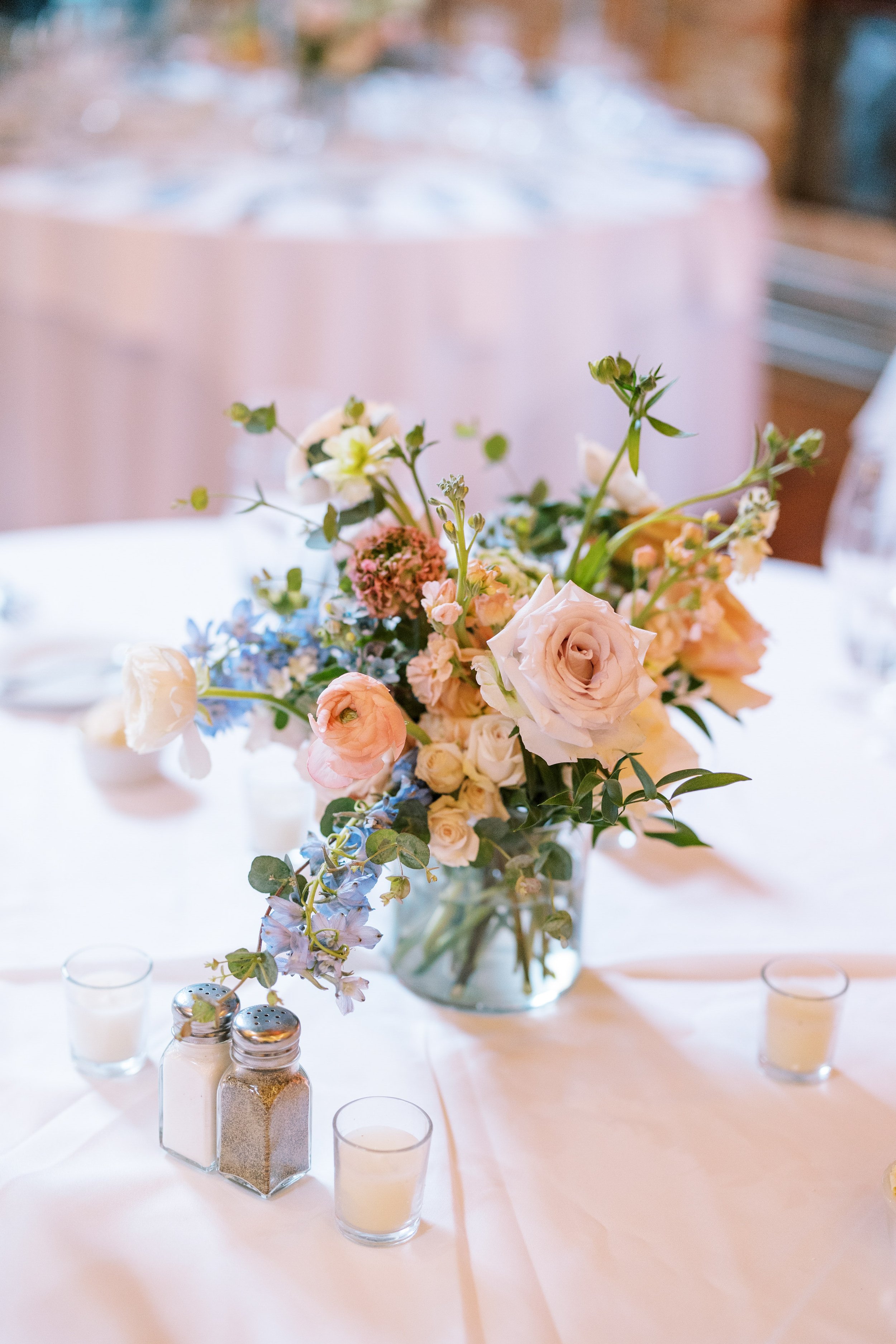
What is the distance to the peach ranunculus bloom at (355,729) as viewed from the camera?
1.88 ft

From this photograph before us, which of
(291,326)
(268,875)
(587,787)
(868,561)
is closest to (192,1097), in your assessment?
(268,875)

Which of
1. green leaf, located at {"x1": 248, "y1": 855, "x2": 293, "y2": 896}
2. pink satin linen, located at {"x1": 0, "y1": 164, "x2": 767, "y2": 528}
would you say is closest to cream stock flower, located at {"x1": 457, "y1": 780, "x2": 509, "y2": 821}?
green leaf, located at {"x1": 248, "y1": 855, "x2": 293, "y2": 896}

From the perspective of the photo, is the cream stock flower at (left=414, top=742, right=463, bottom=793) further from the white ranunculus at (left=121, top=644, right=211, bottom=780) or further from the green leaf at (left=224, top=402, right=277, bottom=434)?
the green leaf at (left=224, top=402, right=277, bottom=434)

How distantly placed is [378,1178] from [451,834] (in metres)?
0.16

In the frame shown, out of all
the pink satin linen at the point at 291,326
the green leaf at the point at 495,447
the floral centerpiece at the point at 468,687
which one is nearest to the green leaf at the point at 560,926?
the floral centerpiece at the point at 468,687

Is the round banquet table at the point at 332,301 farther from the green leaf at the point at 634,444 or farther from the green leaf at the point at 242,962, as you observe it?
the green leaf at the point at 242,962

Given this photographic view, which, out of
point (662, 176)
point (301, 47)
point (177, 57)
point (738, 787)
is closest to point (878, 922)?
point (738, 787)

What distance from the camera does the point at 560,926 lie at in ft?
1.95

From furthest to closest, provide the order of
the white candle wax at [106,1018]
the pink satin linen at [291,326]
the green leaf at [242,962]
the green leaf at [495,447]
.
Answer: the pink satin linen at [291,326] → the green leaf at [495,447] → the white candle wax at [106,1018] → the green leaf at [242,962]

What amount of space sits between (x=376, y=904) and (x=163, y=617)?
55 cm

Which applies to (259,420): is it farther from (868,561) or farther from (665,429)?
(868,561)

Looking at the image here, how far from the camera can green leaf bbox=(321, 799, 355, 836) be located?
63 cm

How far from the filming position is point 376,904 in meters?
0.80

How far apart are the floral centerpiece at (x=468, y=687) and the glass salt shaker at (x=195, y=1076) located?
0.08ft
